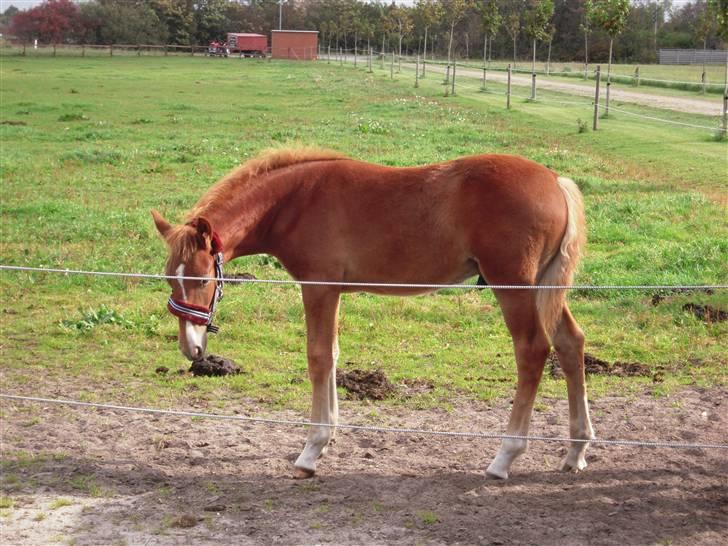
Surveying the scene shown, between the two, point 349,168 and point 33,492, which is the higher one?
point 349,168

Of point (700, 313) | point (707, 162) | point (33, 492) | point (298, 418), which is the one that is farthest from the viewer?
point (707, 162)

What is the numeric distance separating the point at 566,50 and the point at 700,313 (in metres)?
75.4

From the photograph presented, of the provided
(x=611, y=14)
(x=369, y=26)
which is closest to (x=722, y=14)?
(x=611, y=14)

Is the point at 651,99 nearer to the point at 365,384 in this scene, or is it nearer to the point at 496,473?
the point at 365,384

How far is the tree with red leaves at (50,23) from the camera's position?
8956 centimetres

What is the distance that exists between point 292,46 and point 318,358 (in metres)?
85.9

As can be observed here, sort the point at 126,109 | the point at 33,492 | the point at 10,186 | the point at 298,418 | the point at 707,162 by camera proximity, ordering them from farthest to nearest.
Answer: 1. the point at 126,109
2. the point at 707,162
3. the point at 10,186
4. the point at 298,418
5. the point at 33,492

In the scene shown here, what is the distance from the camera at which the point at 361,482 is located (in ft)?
17.4

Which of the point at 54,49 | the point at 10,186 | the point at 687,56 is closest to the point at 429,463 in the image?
the point at 10,186

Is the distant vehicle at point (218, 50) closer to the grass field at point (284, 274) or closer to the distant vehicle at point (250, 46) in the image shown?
the distant vehicle at point (250, 46)

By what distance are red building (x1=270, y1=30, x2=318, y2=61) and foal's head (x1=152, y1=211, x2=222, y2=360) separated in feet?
274

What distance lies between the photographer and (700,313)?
338 inches

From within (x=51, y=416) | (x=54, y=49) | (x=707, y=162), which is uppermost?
(x=54, y=49)

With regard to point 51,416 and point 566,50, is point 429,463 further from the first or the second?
point 566,50
